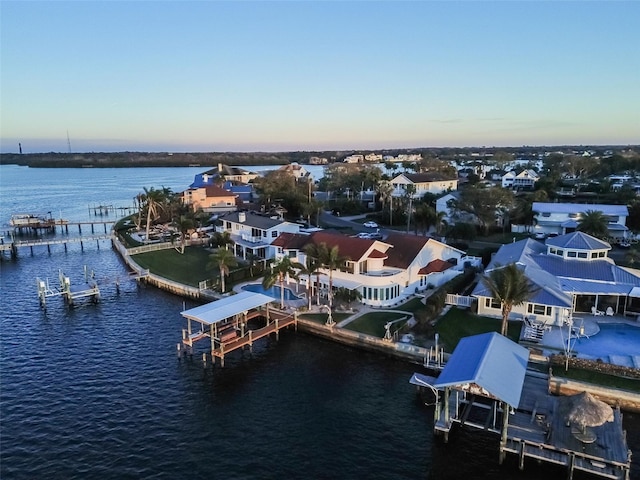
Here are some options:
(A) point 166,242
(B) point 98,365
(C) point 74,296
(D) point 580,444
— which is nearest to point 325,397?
(D) point 580,444

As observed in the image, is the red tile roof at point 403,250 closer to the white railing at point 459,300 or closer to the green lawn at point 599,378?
the white railing at point 459,300

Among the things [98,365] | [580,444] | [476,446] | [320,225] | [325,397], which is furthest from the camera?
[320,225]

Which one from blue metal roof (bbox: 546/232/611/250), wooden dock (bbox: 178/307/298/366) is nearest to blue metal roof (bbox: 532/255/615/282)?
blue metal roof (bbox: 546/232/611/250)

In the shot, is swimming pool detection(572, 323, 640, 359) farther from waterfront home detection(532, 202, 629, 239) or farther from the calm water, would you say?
waterfront home detection(532, 202, 629, 239)

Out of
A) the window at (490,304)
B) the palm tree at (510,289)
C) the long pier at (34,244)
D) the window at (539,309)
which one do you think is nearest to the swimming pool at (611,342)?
the window at (539,309)

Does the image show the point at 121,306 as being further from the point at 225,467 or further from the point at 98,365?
the point at 225,467
